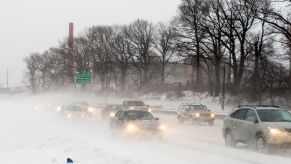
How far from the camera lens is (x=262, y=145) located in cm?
1783

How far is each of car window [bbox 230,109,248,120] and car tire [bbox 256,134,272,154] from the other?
5.52 feet

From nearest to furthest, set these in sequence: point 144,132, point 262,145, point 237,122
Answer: point 262,145 → point 237,122 → point 144,132

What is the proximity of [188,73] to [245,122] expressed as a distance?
117266 millimetres

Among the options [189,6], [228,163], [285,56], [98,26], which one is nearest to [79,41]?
[98,26]

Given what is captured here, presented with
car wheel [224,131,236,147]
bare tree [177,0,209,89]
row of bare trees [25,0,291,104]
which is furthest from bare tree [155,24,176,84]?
car wheel [224,131,236,147]

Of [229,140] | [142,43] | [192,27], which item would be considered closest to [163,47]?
[142,43]

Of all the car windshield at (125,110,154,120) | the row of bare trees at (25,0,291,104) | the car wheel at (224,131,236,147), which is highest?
the row of bare trees at (25,0,291,104)

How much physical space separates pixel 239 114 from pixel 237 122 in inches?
18.7

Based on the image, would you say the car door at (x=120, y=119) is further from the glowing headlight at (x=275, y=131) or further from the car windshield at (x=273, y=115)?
the glowing headlight at (x=275, y=131)

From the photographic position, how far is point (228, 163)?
49.5ft

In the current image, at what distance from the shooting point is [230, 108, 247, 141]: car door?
64.0 ft

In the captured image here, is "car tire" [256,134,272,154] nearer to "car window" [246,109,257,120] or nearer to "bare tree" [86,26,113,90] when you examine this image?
"car window" [246,109,257,120]

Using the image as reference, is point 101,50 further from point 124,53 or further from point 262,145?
point 262,145

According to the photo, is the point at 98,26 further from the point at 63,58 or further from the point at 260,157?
the point at 260,157
